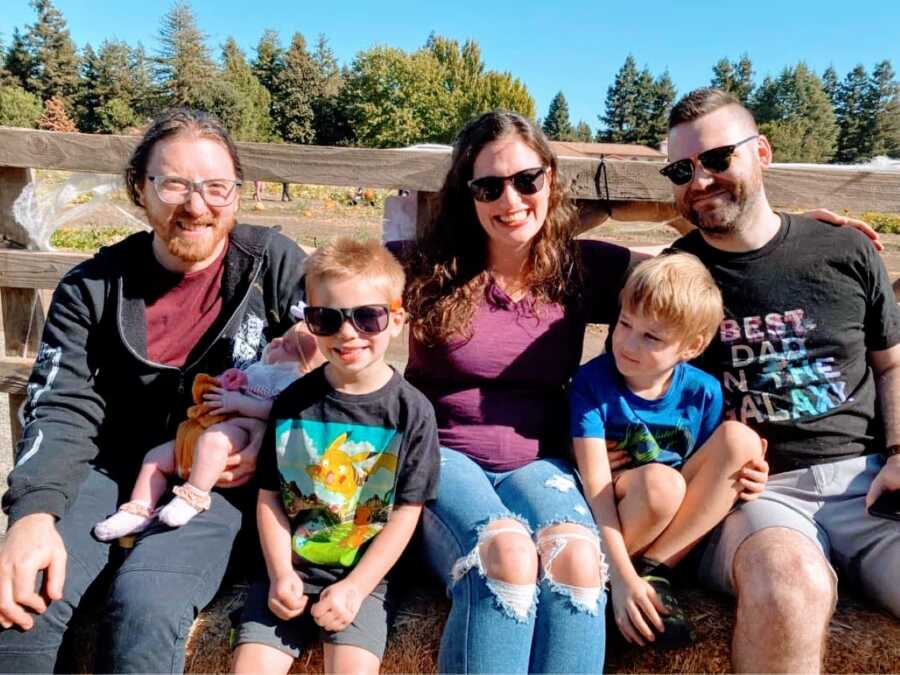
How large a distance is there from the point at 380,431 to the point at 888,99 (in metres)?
85.1

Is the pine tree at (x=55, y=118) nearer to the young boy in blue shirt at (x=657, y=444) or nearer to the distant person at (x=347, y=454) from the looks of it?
the distant person at (x=347, y=454)

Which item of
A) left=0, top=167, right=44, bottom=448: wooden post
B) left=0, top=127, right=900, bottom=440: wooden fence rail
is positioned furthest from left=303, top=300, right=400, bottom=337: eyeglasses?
left=0, top=167, right=44, bottom=448: wooden post

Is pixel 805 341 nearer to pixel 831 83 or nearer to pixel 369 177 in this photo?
pixel 369 177

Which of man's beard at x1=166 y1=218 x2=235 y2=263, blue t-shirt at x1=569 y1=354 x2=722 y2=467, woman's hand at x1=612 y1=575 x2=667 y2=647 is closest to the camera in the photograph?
woman's hand at x1=612 y1=575 x2=667 y2=647

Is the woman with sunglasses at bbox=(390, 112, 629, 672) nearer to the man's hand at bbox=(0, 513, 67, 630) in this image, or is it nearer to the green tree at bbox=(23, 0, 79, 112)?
the man's hand at bbox=(0, 513, 67, 630)

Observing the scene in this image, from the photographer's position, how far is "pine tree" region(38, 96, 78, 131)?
44062 millimetres

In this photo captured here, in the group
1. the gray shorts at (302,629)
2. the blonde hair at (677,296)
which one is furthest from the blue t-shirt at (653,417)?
the gray shorts at (302,629)

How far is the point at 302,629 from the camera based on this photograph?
1.79m

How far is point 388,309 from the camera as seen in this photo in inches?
77.0

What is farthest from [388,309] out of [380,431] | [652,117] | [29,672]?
[652,117]

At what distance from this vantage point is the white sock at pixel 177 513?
6.33 ft

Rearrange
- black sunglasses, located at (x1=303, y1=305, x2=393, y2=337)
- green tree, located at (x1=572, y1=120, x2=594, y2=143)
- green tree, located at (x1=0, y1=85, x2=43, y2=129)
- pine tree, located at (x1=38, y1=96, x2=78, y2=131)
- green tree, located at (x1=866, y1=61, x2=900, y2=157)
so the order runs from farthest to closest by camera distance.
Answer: green tree, located at (x1=572, y1=120, x2=594, y2=143), green tree, located at (x1=866, y1=61, x2=900, y2=157), pine tree, located at (x1=38, y1=96, x2=78, y2=131), green tree, located at (x1=0, y1=85, x2=43, y2=129), black sunglasses, located at (x1=303, y1=305, x2=393, y2=337)

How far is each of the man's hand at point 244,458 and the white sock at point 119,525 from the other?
23 cm

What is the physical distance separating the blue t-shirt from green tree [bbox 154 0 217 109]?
5748 centimetres
